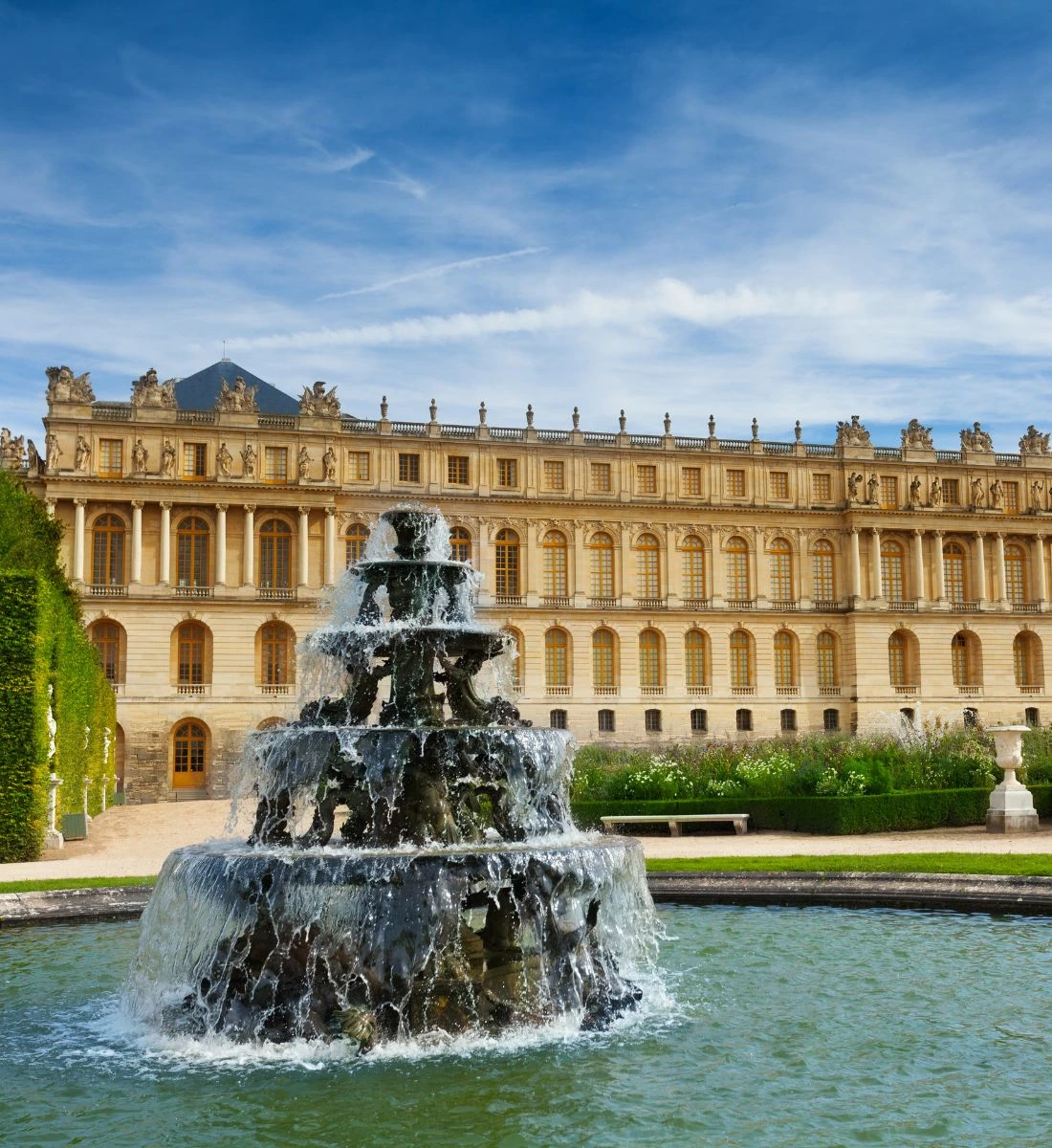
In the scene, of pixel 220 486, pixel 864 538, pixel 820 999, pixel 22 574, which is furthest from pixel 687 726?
pixel 820 999

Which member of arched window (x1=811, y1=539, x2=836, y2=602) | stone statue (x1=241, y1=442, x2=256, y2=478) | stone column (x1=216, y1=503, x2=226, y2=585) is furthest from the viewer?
arched window (x1=811, y1=539, x2=836, y2=602)

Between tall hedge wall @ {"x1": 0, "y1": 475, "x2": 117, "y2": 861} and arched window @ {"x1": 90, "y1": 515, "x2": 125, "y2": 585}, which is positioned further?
arched window @ {"x1": 90, "y1": 515, "x2": 125, "y2": 585}

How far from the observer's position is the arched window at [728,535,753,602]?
175 feet

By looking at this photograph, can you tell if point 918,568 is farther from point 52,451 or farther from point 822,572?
point 52,451

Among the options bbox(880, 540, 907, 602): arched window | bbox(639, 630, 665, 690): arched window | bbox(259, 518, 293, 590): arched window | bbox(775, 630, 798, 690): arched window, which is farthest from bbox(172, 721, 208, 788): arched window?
bbox(880, 540, 907, 602): arched window

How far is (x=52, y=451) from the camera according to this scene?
1789 inches

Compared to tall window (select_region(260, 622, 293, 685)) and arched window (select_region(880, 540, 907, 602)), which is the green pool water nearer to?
tall window (select_region(260, 622, 293, 685))

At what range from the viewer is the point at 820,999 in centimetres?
1004

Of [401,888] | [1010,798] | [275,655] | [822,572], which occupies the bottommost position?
[1010,798]

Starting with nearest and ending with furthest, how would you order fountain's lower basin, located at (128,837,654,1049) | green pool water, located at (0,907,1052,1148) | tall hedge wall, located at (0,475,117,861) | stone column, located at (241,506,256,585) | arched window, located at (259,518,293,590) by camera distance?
1. green pool water, located at (0,907,1052,1148)
2. fountain's lower basin, located at (128,837,654,1049)
3. tall hedge wall, located at (0,475,117,861)
4. stone column, located at (241,506,256,585)
5. arched window, located at (259,518,293,590)

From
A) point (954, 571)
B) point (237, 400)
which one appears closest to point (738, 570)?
point (954, 571)

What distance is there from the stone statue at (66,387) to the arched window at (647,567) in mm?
21556

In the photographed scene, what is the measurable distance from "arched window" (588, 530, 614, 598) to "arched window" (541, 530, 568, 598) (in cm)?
113

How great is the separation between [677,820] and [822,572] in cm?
3224
